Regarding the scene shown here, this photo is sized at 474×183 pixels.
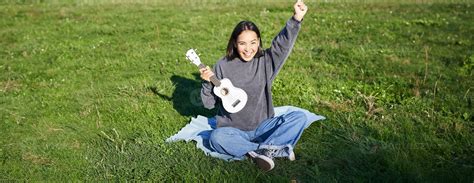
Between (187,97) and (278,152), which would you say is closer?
(278,152)

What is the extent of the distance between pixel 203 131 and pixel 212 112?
859 mm

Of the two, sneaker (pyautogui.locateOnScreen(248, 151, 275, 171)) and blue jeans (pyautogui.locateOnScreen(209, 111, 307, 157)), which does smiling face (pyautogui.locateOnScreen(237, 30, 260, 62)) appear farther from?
sneaker (pyautogui.locateOnScreen(248, 151, 275, 171))

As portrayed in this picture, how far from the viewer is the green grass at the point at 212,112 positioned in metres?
4.73

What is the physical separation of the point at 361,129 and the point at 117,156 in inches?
109

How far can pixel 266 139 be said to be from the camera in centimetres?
509

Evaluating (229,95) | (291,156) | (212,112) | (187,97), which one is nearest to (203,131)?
(229,95)

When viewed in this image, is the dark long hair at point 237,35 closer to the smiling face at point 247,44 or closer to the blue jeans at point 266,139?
the smiling face at point 247,44

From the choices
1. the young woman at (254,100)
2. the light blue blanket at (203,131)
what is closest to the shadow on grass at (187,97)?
the light blue blanket at (203,131)

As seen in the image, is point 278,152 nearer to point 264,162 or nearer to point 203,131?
point 264,162

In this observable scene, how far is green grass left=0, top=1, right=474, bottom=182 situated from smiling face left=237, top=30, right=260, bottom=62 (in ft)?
3.77

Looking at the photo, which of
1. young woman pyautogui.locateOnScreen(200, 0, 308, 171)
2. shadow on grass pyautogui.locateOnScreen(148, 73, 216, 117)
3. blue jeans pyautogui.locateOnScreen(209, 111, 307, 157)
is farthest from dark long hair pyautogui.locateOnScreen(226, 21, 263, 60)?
shadow on grass pyautogui.locateOnScreen(148, 73, 216, 117)

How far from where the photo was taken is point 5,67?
29.2 ft

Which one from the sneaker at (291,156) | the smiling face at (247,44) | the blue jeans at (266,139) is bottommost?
the sneaker at (291,156)

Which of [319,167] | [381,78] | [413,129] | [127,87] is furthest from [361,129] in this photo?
[127,87]
